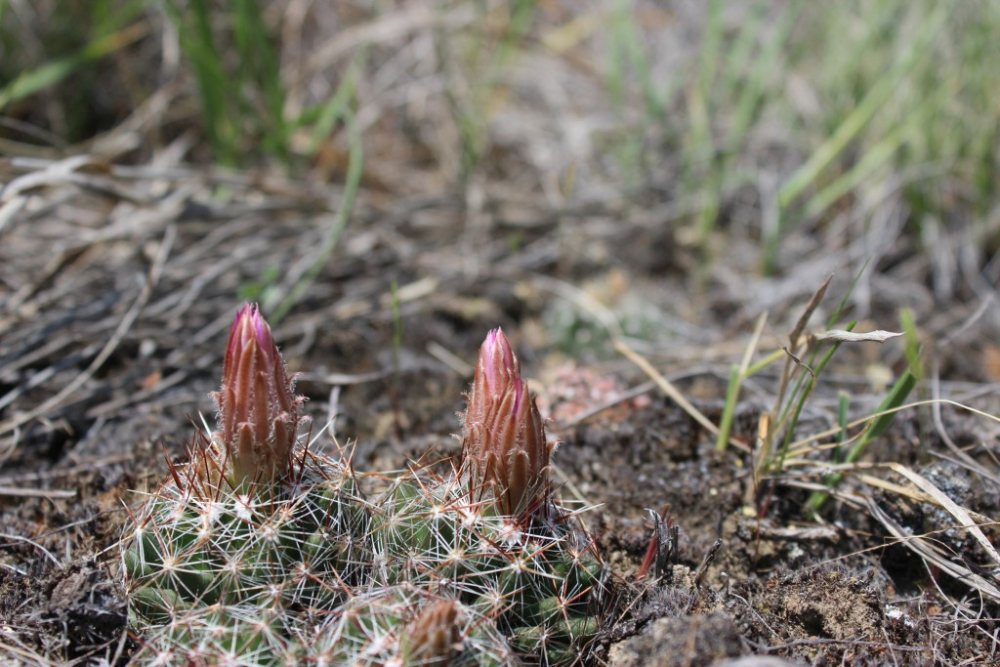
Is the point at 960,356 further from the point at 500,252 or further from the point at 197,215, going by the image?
the point at 197,215

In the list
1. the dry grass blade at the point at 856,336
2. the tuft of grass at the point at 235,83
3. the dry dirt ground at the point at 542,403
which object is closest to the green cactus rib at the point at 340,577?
the dry dirt ground at the point at 542,403

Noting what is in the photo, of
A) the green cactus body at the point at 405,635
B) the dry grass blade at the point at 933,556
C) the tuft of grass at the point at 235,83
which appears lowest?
the dry grass blade at the point at 933,556

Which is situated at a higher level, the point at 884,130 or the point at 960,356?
the point at 884,130

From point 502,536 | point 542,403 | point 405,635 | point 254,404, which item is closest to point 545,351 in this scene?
point 542,403

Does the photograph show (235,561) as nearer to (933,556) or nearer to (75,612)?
(75,612)

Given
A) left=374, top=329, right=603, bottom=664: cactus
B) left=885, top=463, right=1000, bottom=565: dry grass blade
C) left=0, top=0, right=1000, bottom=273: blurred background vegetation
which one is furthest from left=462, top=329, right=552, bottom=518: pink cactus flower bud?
left=0, top=0, right=1000, bottom=273: blurred background vegetation

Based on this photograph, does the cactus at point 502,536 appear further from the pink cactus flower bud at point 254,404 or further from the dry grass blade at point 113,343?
the dry grass blade at point 113,343

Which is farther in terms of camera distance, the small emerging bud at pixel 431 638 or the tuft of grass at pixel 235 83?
the tuft of grass at pixel 235 83

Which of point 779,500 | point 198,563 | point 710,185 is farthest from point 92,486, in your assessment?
point 710,185
